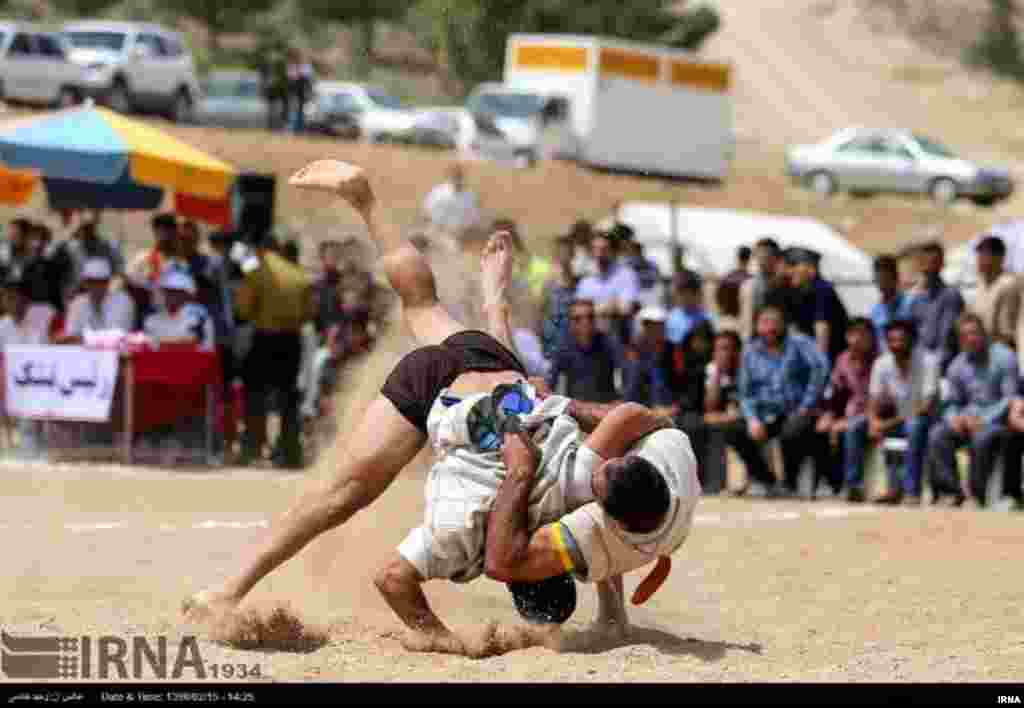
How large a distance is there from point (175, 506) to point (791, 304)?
480 centimetres

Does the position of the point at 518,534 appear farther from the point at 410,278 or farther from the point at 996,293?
the point at 996,293

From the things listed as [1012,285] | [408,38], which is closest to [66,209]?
[1012,285]

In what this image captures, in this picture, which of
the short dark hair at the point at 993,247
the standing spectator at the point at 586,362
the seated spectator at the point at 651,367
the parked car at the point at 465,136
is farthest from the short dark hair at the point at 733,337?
the parked car at the point at 465,136

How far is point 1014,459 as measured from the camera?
527 inches

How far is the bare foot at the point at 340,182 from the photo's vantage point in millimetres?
7840

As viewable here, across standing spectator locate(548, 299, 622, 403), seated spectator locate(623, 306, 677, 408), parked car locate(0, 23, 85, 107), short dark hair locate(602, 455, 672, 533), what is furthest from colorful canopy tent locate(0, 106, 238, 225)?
parked car locate(0, 23, 85, 107)

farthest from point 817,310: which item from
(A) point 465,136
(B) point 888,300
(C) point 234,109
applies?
(C) point 234,109

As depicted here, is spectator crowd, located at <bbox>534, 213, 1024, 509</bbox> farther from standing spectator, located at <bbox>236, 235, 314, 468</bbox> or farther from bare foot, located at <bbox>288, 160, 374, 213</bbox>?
bare foot, located at <bbox>288, 160, 374, 213</bbox>

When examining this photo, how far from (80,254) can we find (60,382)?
9.16 ft

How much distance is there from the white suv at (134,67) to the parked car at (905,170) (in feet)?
40.0

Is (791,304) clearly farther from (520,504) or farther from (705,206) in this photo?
(705,206)

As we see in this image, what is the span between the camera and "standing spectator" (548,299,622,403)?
14.9 meters

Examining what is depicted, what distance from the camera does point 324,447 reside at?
16.0 metres

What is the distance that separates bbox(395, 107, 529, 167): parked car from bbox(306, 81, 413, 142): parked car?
1.23 ft
